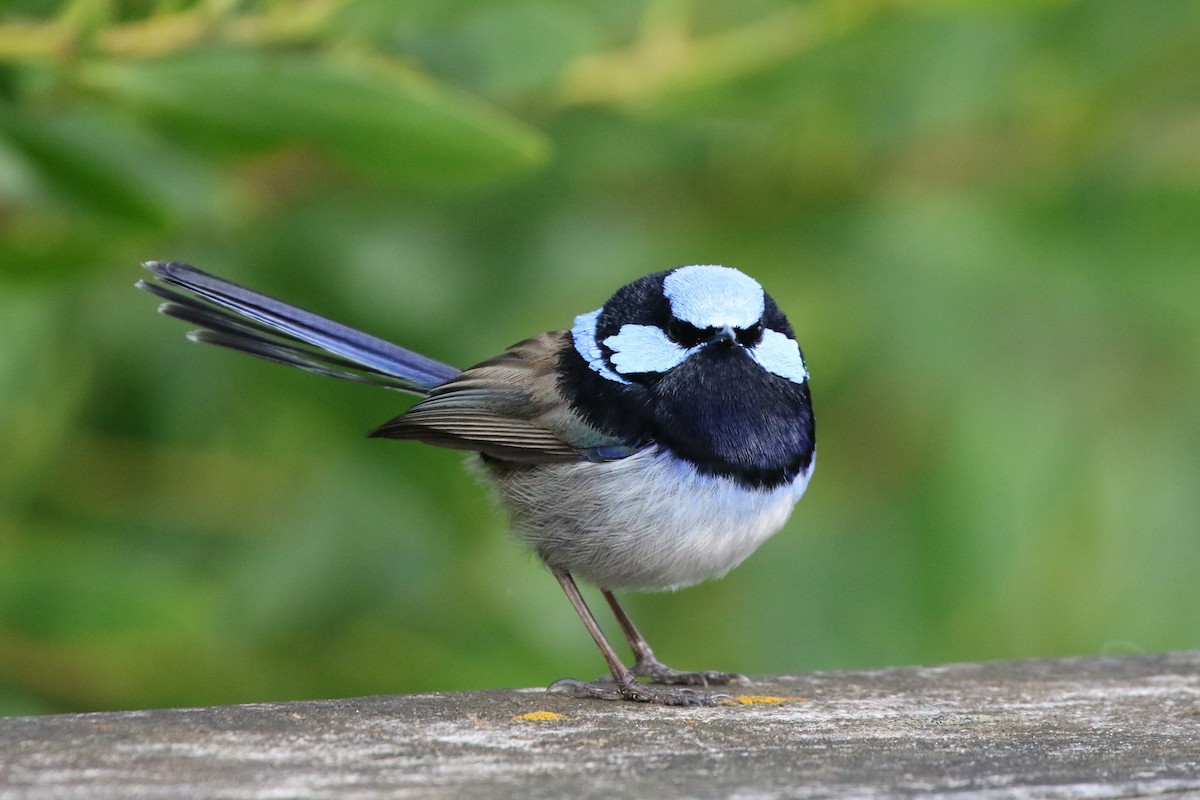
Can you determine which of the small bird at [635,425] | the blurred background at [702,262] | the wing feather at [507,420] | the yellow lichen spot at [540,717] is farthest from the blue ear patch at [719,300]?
the yellow lichen spot at [540,717]

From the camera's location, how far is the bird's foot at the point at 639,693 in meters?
2.91

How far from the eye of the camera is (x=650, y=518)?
3.10 meters

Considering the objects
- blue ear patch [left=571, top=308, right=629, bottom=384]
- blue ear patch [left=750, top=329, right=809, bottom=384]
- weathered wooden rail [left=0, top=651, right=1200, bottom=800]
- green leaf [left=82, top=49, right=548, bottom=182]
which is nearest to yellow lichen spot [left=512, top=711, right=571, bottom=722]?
weathered wooden rail [left=0, top=651, right=1200, bottom=800]

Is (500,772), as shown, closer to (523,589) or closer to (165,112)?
(165,112)

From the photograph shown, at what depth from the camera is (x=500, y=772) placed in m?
2.10

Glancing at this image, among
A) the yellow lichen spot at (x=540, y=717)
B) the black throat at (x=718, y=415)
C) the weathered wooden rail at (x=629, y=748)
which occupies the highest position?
the black throat at (x=718, y=415)

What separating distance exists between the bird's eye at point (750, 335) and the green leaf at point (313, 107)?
0.52 metres

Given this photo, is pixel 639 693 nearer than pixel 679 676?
Yes

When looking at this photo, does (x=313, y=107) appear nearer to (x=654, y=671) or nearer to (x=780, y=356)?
(x=780, y=356)

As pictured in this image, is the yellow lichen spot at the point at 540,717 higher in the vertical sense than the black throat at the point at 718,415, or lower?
lower

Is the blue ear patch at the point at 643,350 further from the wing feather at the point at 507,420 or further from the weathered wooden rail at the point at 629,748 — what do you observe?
the weathered wooden rail at the point at 629,748

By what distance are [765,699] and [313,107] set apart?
1.40 meters

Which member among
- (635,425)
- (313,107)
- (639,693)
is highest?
(313,107)

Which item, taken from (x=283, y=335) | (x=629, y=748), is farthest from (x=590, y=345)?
(x=629, y=748)
